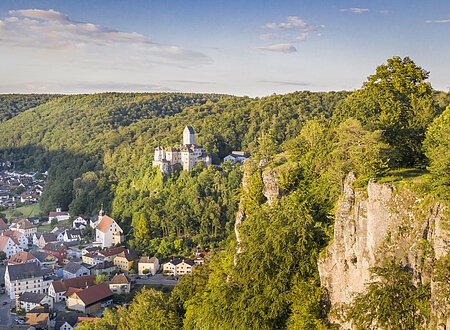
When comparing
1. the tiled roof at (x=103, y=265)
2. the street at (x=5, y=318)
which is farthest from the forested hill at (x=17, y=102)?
the street at (x=5, y=318)

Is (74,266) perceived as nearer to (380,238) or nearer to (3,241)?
(3,241)

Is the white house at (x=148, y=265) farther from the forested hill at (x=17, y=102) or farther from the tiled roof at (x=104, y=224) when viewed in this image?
the forested hill at (x=17, y=102)

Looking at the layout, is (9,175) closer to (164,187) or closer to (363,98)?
(164,187)

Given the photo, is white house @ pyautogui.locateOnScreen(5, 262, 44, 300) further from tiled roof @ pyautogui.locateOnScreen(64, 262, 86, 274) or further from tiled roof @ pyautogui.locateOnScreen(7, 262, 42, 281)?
tiled roof @ pyautogui.locateOnScreen(64, 262, 86, 274)

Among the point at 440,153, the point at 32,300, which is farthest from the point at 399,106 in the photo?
the point at 32,300

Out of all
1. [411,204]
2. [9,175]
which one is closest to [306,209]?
[411,204]

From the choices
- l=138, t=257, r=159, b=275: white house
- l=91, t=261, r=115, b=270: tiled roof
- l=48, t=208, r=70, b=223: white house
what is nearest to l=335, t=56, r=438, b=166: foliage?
l=138, t=257, r=159, b=275: white house
